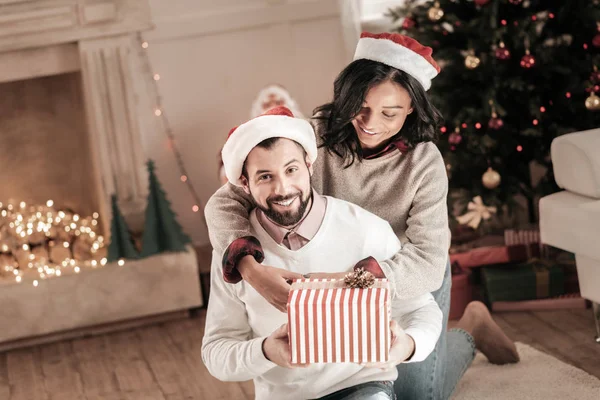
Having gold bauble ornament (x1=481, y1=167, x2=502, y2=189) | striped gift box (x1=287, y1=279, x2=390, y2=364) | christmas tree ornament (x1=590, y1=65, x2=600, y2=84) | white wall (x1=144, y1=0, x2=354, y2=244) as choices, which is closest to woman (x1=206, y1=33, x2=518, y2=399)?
striped gift box (x1=287, y1=279, x2=390, y2=364)

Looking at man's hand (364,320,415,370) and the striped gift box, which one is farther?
man's hand (364,320,415,370)

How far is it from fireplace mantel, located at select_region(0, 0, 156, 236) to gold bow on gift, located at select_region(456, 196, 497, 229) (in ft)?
4.26

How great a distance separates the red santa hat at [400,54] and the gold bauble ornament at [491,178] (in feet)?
4.55

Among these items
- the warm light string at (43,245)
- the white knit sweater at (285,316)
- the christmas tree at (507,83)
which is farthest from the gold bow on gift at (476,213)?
the white knit sweater at (285,316)

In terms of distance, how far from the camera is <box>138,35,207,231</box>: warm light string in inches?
163

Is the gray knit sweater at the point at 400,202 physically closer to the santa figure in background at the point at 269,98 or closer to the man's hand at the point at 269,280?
the man's hand at the point at 269,280

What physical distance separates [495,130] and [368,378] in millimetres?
1809

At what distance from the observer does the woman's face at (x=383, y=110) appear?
2.09m

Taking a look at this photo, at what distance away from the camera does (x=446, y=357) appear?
2570 millimetres

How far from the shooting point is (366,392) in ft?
6.15

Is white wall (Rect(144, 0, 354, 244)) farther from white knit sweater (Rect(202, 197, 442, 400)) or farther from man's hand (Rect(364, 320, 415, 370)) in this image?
man's hand (Rect(364, 320, 415, 370))

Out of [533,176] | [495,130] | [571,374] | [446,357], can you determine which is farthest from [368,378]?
[533,176]

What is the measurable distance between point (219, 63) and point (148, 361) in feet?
4.86

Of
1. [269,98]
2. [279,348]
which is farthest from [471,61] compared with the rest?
[279,348]
